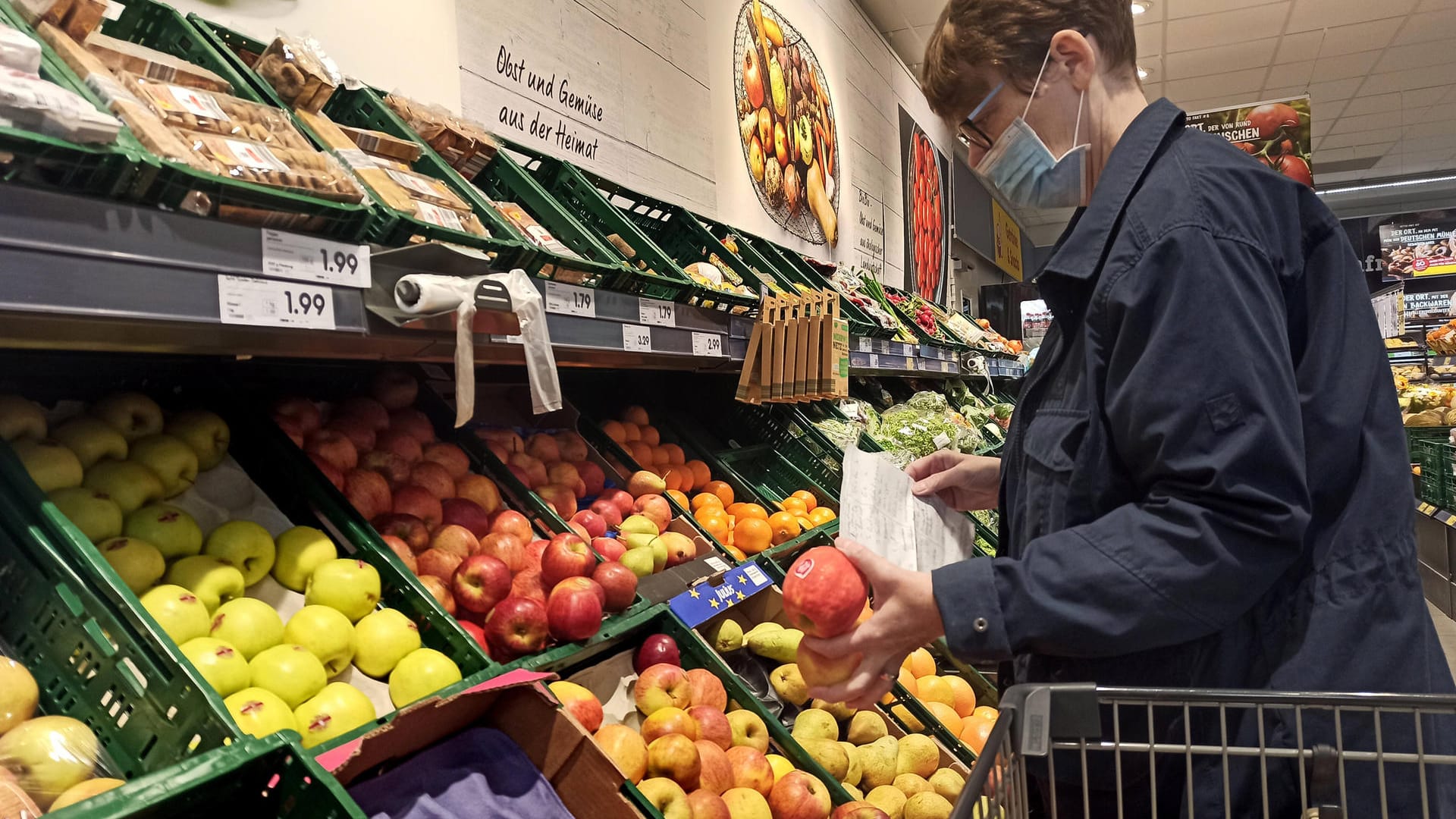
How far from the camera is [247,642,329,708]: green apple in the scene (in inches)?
49.6

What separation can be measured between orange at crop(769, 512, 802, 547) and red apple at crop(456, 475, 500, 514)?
855 mm

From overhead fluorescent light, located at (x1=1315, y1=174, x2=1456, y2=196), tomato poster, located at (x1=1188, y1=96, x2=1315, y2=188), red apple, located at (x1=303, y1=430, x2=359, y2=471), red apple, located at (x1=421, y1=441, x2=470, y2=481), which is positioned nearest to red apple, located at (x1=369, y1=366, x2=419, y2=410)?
red apple, located at (x1=421, y1=441, x2=470, y2=481)

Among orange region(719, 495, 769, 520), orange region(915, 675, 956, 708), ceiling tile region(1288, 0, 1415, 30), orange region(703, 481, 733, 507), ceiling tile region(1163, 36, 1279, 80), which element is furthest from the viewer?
ceiling tile region(1163, 36, 1279, 80)

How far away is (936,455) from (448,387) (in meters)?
1.46

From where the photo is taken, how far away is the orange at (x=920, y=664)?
248cm

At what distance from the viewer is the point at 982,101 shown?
1.25m

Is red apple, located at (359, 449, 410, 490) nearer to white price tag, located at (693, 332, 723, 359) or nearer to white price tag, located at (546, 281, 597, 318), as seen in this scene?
white price tag, located at (546, 281, 597, 318)

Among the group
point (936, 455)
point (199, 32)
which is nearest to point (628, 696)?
point (936, 455)

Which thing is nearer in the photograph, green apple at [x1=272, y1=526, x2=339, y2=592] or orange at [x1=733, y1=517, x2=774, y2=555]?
green apple at [x1=272, y1=526, x2=339, y2=592]

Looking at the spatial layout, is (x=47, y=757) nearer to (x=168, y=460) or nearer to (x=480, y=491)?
(x=168, y=460)

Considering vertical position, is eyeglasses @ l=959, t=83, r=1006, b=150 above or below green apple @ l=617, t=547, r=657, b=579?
above

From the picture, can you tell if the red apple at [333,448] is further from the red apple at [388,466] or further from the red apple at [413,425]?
the red apple at [413,425]

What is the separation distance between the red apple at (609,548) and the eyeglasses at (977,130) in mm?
1176

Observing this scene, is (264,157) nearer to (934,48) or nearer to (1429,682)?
(934,48)
